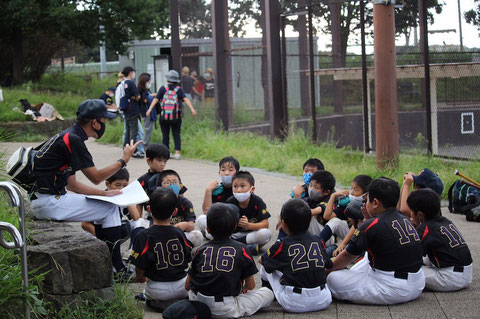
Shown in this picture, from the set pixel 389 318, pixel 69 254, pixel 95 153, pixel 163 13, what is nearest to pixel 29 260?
pixel 69 254

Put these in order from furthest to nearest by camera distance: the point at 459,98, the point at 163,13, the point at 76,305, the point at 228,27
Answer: the point at 163,13, the point at 228,27, the point at 459,98, the point at 76,305

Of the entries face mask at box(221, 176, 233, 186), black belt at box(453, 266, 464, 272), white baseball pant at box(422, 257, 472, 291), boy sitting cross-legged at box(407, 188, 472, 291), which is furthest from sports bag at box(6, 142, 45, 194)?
black belt at box(453, 266, 464, 272)

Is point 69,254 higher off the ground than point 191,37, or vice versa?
point 191,37

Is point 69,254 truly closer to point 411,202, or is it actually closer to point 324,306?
point 324,306

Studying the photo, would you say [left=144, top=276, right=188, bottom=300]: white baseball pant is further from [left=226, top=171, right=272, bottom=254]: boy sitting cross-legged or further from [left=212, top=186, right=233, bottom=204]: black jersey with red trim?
[left=212, top=186, right=233, bottom=204]: black jersey with red trim

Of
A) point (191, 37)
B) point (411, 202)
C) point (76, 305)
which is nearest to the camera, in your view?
point (76, 305)

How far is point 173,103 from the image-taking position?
12.2 m

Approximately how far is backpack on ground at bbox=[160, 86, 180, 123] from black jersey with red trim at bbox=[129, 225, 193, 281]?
289 inches

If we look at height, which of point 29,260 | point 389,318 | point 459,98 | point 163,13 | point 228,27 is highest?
point 163,13

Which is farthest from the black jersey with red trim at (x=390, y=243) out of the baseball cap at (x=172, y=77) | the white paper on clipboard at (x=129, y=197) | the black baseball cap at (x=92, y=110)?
the baseball cap at (x=172, y=77)

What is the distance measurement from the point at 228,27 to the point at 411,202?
399 inches

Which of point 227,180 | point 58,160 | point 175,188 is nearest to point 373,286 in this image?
point 175,188

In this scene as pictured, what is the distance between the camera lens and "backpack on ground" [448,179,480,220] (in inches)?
293

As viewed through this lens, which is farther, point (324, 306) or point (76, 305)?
point (324, 306)
